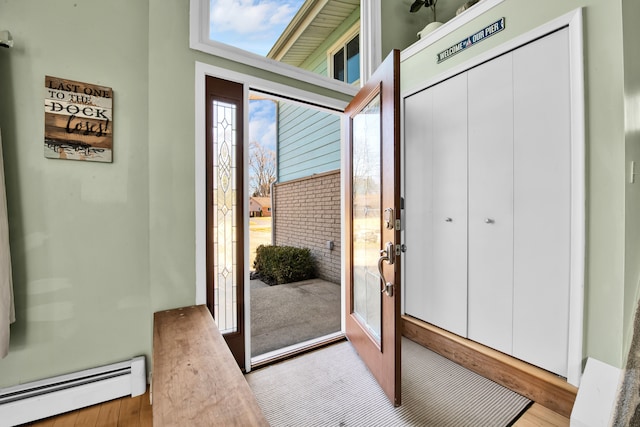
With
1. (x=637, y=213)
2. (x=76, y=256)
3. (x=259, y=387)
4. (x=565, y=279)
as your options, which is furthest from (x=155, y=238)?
(x=637, y=213)

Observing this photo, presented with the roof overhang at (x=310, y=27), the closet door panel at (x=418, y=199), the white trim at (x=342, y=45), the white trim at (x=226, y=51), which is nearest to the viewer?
the white trim at (x=226, y=51)

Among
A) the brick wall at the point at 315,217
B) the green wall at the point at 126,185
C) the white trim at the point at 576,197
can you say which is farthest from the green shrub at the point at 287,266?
the white trim at the point at 576,197

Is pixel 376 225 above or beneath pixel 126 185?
beneath

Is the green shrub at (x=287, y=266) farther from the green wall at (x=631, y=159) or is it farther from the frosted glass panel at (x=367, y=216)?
the green wall at (x=631, y=159)

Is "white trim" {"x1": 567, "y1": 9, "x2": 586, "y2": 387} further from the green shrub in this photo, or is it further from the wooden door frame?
the green shrub

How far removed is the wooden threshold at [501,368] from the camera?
1553mm

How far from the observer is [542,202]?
5.56 feet

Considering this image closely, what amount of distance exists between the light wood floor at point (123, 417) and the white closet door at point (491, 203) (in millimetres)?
393

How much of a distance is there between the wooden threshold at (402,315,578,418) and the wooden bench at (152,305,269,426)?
174 cm

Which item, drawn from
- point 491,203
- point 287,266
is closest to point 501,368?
point 491,203

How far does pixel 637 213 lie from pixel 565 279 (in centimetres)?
48

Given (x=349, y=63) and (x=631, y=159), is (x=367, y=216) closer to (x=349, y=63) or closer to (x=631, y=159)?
(x=631, y=159)

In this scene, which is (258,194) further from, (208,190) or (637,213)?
(637,213)

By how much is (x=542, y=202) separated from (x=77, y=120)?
284 centimetres
